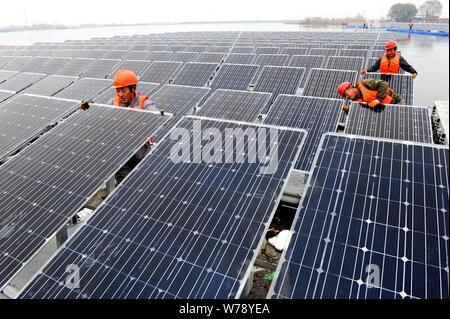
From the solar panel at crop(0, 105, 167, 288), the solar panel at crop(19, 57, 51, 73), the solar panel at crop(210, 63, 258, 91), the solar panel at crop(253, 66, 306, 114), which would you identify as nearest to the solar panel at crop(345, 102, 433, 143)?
the solar panel at crop(253, 66, 306, 114)

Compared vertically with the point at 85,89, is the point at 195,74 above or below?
above

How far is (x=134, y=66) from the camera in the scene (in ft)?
59.0

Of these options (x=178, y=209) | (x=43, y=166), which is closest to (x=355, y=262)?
(x=178, y=209)

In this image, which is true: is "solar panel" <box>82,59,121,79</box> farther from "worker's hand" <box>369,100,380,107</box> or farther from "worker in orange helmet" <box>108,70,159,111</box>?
"worker's hand" <box>369,100,380,107</box>

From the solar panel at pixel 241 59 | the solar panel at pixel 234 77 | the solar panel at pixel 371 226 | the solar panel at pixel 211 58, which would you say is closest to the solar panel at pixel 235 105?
the solar panel at pixel 234 77

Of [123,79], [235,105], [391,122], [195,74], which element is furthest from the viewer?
[195,74]

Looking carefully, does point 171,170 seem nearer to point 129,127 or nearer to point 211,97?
point 129,127

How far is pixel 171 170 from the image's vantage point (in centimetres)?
545

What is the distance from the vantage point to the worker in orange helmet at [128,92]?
8.04 meters

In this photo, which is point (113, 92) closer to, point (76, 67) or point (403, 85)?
point (76, 67)

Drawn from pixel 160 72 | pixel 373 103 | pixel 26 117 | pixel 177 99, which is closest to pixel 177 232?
pixel 26 117

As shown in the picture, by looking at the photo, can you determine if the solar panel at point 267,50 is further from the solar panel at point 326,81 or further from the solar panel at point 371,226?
the solar panel at point 371,226

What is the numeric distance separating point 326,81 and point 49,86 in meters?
13.6

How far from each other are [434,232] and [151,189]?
13.5 ft
